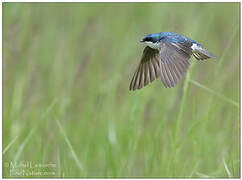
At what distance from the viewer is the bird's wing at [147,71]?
2561 millimetres

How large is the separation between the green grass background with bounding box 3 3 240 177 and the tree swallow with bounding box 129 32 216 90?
0.32 feet

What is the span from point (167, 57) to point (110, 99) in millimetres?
949

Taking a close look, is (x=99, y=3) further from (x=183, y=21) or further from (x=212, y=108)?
(x=212, y=108)

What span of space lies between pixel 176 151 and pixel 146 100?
65cm

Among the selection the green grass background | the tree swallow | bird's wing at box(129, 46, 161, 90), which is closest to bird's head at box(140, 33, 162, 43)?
the tree swallow

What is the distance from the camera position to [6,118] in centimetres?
293

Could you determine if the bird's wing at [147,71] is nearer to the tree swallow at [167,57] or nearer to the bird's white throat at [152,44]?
the tree swallow at [167,57]

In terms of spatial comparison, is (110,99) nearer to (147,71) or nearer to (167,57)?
(147,71)

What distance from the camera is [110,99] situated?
10.9 ft

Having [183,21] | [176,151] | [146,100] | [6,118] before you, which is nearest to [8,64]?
[6,118]

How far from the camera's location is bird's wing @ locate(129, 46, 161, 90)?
256 cm

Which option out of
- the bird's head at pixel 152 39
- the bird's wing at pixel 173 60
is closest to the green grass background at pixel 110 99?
the bird's wing at pixel 173 60

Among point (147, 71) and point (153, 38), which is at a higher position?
point (153, 38)

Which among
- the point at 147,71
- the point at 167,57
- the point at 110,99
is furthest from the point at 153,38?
the point at 110,99
